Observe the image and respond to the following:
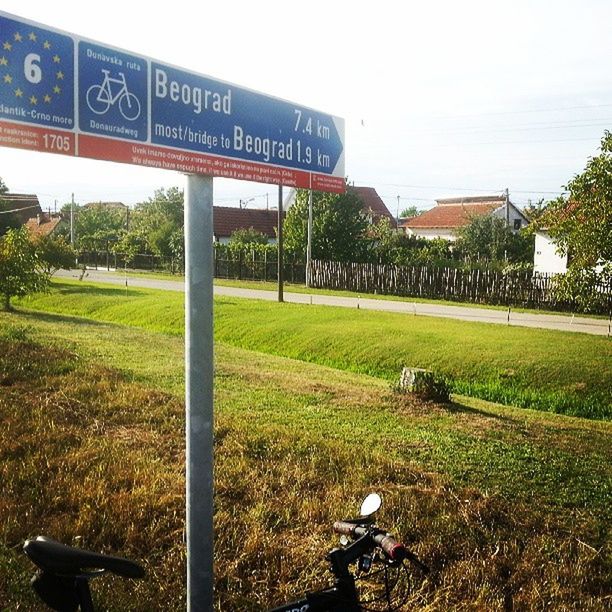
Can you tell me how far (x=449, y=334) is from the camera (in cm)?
1667

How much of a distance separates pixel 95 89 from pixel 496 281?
29024mm

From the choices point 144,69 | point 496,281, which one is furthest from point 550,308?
point 144,69

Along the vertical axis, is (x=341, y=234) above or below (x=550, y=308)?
above

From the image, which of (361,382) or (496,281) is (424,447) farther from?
(496,281)

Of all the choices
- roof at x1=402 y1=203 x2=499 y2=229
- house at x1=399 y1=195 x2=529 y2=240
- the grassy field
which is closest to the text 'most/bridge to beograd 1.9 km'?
the grassy field

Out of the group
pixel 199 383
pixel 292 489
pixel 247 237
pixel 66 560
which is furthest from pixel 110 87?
pixel 247 237

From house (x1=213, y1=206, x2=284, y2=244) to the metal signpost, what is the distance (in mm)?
50281

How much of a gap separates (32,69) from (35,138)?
20cm

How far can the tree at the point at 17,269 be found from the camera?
68.9 feet

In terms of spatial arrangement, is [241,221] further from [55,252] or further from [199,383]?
[199,383]

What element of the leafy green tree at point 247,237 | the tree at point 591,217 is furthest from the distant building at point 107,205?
the tree at point 591,217

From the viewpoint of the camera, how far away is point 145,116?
231 centimetres

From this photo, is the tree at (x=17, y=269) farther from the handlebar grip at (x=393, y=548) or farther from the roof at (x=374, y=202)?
the roof at (x=374, y=202)

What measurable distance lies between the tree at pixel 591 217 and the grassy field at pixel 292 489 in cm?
446
